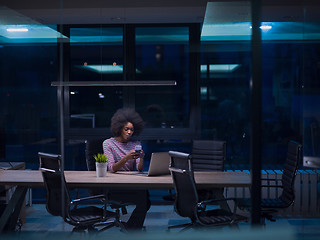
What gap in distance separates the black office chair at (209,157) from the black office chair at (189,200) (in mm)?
744

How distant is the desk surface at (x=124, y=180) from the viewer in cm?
411

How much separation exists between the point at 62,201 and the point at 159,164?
3.92 feet

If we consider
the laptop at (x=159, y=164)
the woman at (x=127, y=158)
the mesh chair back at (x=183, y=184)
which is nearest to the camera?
the mesh chair back at (x=183, y=184)

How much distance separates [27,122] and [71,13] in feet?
6.79

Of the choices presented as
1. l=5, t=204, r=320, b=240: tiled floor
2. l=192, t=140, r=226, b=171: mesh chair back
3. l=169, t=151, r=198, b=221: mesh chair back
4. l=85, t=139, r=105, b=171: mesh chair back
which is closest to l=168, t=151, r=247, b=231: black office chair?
l=169, t=151, r=198, b=221: mesh chair back

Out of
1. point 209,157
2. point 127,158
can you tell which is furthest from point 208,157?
point 127,158

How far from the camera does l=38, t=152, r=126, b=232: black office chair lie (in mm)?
3938

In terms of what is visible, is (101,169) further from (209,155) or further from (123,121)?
(209,155)

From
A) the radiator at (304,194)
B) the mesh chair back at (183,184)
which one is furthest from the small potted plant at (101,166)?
the radiator at (304,194)

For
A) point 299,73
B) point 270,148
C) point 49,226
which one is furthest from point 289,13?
point 49,226

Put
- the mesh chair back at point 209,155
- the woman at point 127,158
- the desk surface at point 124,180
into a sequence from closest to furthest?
the desk surface at point 124,180 < the woman at point 127,158 < the mesh chair back at point 209,155

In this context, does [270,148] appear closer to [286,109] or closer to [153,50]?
[286,109]

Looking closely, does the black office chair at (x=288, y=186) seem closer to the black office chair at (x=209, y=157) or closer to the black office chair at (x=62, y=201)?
the black office chair at (x=209, y=157)

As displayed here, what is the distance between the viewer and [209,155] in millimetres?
5168
